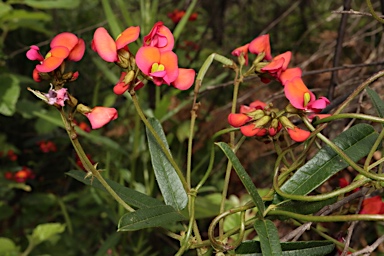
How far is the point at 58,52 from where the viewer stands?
0.69 meters

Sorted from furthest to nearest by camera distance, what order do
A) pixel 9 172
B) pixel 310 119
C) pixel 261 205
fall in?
pixel 9 172 < pixel 310 119 < pixel 261 205

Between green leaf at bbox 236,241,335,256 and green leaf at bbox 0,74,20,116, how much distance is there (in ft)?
3.46

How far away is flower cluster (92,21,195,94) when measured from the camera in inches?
26.8

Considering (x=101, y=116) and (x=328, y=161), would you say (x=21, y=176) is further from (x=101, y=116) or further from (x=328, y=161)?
(x=328, y=161)

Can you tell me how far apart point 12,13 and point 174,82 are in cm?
120

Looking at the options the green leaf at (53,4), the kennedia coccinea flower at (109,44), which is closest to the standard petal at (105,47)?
the kennedia coccinea flower at (109,44)

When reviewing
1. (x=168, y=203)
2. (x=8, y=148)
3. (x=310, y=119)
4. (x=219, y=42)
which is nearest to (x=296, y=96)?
(x=310, y=119)

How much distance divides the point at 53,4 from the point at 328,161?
1.37 meters

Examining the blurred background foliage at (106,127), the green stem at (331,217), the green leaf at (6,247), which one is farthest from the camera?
the blurred background foliage at (106,127)

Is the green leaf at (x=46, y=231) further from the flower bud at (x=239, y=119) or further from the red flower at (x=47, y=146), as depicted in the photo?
the flower bud at (x=239, y=119)

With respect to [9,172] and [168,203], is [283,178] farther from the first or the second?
[9,172]

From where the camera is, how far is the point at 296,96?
0.70m

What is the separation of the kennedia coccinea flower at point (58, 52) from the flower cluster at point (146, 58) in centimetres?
3

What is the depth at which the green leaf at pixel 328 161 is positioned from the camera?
68cm
